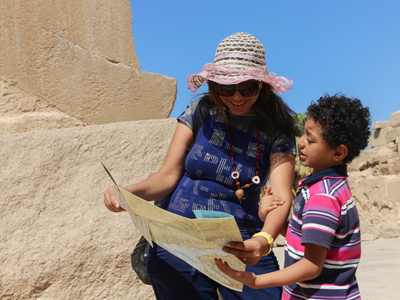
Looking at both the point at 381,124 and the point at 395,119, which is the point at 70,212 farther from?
the point at 381,124

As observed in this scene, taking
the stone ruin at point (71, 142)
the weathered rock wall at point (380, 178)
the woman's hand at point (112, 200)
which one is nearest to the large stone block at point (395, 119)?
the weathered rock wall at point (380, 178)

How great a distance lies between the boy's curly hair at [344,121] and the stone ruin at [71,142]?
185cm

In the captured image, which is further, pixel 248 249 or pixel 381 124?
pixel 381 124

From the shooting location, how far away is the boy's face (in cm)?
174

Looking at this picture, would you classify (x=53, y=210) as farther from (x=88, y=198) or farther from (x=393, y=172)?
(x=393, y=172)

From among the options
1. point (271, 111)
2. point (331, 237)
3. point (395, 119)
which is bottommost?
point (395, 119)

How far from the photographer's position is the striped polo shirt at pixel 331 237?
1564 millimetres

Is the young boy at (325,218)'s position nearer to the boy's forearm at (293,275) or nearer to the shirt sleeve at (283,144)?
the boy's forearm at (293,275)

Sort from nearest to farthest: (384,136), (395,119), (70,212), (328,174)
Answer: (328,174) < (70,212) < (395,119) < (384,136)

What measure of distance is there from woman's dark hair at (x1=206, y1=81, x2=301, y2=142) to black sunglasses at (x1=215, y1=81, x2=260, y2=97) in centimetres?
8

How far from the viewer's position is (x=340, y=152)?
1733 millimetres

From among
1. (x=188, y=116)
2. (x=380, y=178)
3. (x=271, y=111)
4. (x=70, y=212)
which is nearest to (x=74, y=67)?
(x=70, y=212)

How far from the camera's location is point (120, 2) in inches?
209

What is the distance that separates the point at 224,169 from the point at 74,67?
129 inches
